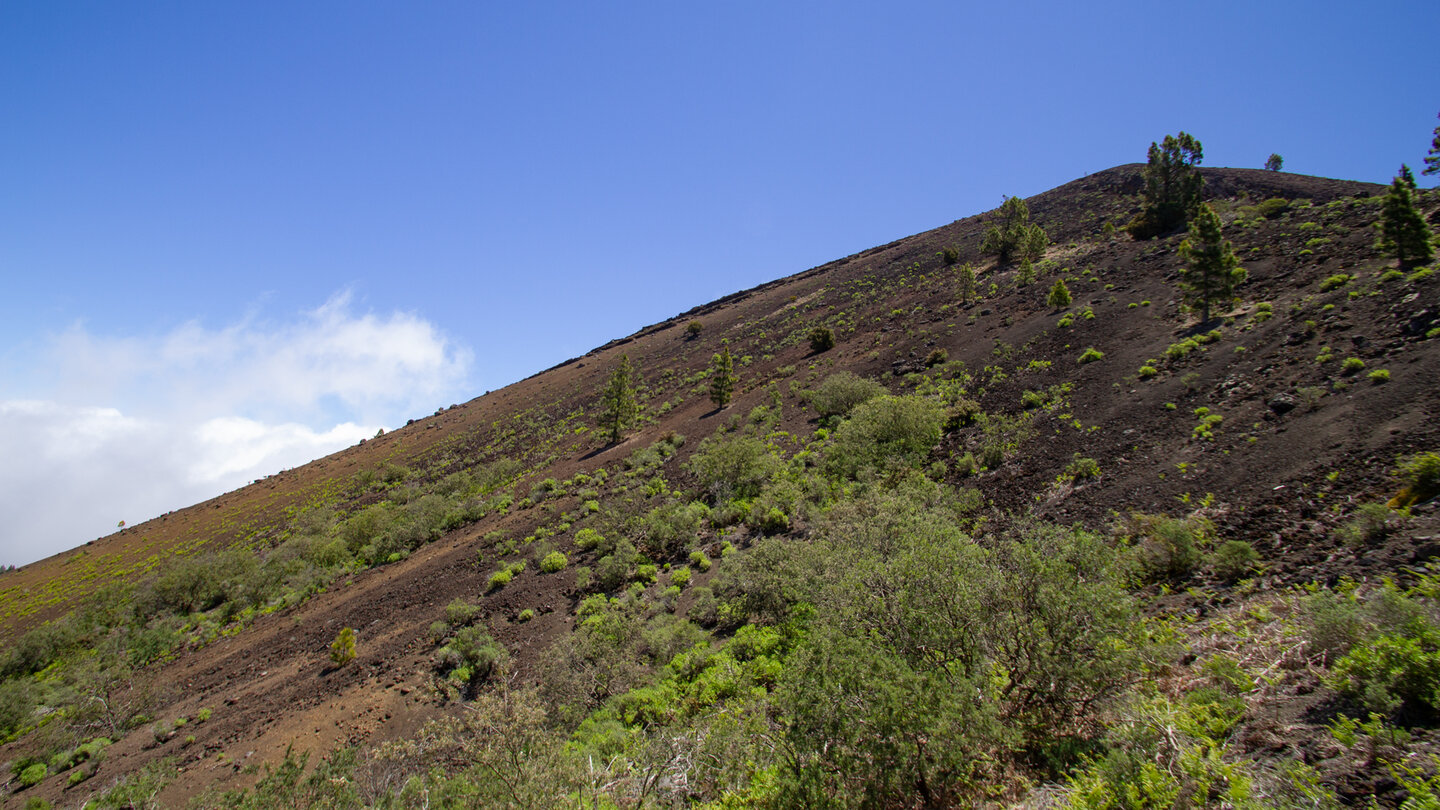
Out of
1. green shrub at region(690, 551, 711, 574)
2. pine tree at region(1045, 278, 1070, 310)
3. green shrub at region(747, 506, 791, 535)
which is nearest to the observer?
green shrub at region(690, 551, 711, 574)

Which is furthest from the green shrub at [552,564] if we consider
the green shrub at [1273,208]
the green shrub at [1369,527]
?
the green shrub at [1273,208]

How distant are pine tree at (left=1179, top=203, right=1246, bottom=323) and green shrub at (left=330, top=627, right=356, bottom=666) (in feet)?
116

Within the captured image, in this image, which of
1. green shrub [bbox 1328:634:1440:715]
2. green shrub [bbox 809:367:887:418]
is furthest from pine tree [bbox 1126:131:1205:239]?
green shrub [bbox 1328:634:1440:715]

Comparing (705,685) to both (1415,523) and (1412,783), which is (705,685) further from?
(1415,523)

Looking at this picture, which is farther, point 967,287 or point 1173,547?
point 967,287

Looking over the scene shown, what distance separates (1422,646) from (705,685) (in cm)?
1012

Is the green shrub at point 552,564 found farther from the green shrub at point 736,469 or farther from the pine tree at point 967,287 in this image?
the pine tree at point 967,287

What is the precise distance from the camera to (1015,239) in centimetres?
4438

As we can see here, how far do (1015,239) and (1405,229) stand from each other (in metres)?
27.6

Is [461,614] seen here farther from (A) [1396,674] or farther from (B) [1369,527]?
(B) [1369,527]

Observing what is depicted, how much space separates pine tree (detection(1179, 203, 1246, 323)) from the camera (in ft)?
70.6

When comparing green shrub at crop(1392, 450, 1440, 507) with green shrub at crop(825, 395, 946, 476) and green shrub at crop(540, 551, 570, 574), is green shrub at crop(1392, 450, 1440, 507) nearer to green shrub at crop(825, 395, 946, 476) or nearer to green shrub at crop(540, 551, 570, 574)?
green shrub at crop(825, 395, 946, 476)

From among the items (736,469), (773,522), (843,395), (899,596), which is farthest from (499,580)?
(843,395)

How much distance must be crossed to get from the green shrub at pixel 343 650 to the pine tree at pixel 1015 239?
47569 mm
